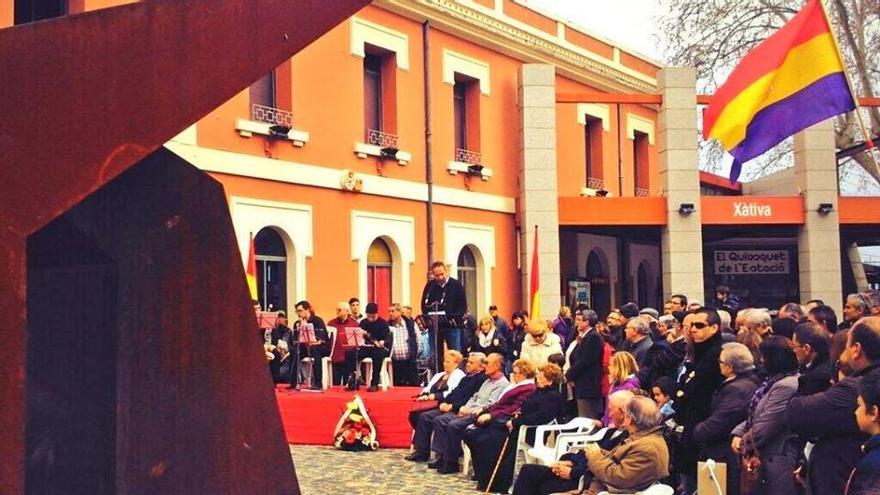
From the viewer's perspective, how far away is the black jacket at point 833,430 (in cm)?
500

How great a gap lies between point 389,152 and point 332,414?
292 inches

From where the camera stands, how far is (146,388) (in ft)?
15.0

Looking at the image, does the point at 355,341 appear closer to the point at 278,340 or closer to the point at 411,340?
the point at 411,340

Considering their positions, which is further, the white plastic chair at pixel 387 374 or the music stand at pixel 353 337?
the white plastic chair at pixel 387 374

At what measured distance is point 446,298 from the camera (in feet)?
44.1

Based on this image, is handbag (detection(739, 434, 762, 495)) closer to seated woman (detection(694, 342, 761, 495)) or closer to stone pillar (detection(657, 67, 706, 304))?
seated woman (detection(694, 342, 761, 495))

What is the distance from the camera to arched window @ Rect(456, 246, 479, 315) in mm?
21156

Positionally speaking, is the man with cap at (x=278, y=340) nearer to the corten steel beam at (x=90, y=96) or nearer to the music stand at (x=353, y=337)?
the music stand at (x=353, y=337)

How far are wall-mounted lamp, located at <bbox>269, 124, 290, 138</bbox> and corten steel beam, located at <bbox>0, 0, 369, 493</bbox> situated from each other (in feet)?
38.5

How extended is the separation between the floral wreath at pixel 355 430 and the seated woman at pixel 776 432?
6.48m

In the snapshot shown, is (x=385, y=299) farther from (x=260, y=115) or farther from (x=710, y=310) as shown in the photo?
(x=710, y=310)

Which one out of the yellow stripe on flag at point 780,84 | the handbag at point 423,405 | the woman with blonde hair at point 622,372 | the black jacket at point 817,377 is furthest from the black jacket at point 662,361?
the handbag at point 423,405

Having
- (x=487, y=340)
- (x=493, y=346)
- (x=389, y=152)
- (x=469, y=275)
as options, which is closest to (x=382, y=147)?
(x=389, y=152)

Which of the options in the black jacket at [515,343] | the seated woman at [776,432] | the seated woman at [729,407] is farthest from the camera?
the black jacket at [515,343]
